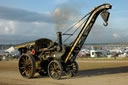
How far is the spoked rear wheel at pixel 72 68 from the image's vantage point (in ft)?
46.3

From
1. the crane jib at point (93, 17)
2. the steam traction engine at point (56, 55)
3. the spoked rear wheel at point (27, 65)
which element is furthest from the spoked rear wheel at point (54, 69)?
the spoked rear wheel at point (27, 65)

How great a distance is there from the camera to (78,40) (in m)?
13.4

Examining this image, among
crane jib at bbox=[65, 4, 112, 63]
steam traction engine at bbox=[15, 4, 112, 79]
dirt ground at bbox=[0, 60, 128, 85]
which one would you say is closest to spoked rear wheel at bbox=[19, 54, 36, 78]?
steam traction engine at bbox=[15, 4, 112, 79]

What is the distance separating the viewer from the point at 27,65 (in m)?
14.5

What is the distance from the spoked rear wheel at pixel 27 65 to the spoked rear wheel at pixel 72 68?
2502mm

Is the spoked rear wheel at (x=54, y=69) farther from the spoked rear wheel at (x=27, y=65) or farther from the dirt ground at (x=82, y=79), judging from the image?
the spoked rear wheel at (x=27, y=65)

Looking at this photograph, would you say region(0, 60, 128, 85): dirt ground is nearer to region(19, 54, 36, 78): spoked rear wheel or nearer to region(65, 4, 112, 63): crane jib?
region(19, 54, 36, 78): spoked rear wheel

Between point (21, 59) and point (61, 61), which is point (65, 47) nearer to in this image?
point (61, 61)

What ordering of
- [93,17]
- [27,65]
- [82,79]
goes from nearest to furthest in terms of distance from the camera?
[82,79] < [93,17] < [27,65]

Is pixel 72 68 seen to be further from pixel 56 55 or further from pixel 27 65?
pixel 27 65

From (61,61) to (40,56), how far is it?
1.99 m

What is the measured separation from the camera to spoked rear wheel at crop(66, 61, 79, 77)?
1411cm

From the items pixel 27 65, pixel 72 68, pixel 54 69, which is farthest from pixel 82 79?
pixel 27 65

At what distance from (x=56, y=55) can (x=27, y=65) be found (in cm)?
249
